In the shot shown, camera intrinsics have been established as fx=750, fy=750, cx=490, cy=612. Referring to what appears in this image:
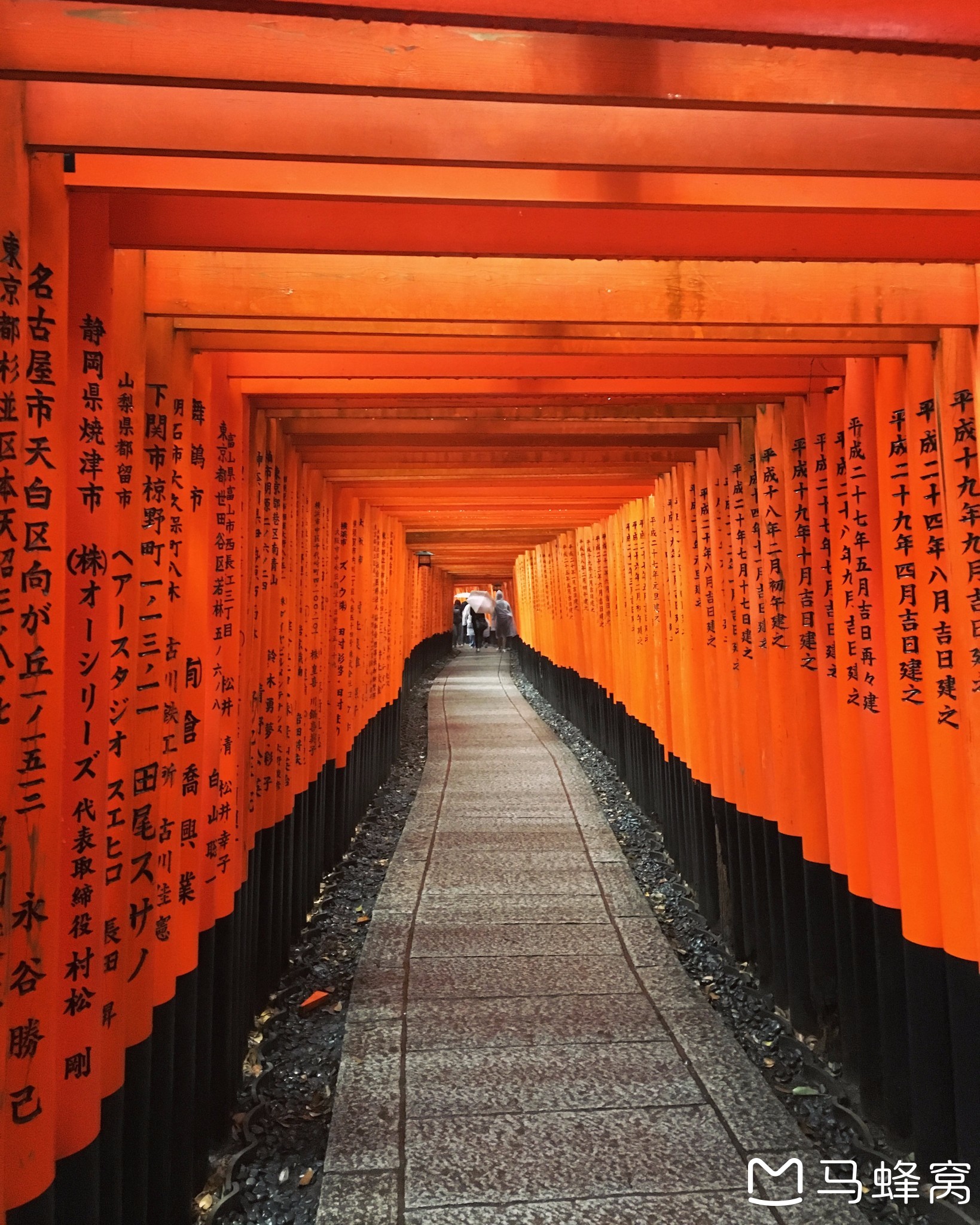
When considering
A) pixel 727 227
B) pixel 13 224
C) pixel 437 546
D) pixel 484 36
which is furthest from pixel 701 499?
pixel 437 546

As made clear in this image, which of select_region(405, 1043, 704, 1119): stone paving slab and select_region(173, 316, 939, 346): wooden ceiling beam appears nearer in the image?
select_region(173, 316, 939, 346): wooden ceiling beam

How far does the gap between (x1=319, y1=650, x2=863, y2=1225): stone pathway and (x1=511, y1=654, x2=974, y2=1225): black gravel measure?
6.1 inches

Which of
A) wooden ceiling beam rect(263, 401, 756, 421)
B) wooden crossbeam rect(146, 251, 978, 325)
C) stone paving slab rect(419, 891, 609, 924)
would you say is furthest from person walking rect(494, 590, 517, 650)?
wooden crossbeam rect(146, 251, 978, 325)

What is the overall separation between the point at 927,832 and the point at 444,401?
9.54 ft

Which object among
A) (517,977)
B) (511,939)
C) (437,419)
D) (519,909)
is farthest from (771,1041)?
(437,419)

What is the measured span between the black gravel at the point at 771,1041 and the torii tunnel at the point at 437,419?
0.15 m

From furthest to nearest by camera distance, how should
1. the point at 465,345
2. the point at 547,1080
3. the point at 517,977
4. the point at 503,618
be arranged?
the point at 503,618, the point at 517,977, the point at 547,1080, the point at 465,345

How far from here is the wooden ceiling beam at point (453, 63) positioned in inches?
60.1

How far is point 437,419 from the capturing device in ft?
14.6

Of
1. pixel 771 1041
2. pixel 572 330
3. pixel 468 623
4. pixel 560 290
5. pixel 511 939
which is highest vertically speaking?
pixel 560 290

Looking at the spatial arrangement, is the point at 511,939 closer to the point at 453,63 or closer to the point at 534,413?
the point at 534,413

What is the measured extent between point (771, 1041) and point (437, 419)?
12.6 feet

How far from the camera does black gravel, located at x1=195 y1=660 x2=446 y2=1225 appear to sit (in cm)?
290

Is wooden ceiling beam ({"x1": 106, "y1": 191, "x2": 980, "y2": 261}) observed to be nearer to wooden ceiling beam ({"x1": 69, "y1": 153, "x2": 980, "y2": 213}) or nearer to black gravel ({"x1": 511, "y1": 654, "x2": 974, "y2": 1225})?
wooden ceiling beam ({"x1": 69, "y1": 153, "x2": 980, "y2": 213})
